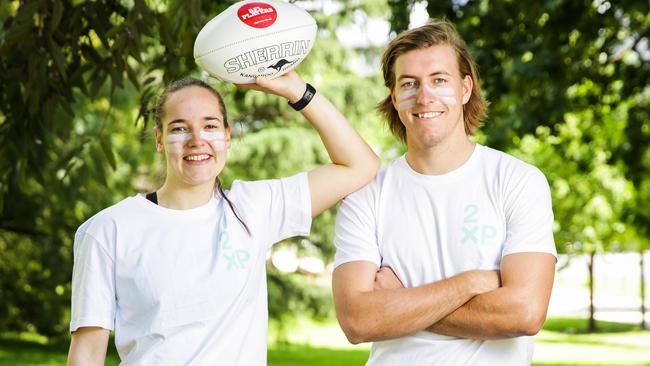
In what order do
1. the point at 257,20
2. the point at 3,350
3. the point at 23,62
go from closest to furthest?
the point at 257,20 → the point at 23,62 → the point at 3,350

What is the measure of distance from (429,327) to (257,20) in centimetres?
116

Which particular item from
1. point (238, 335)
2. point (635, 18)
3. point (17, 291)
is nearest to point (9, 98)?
point (238, 335)

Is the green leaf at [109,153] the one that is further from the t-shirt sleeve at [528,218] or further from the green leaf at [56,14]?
the t-shirt sleeve at [528,218]

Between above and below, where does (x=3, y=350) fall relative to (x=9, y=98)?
below

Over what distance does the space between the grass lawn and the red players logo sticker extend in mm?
12360


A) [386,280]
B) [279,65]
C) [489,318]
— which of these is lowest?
[489,318]

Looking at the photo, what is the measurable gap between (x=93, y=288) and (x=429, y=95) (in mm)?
1220

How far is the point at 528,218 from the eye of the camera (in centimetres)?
316

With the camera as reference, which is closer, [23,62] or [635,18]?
[23,62]

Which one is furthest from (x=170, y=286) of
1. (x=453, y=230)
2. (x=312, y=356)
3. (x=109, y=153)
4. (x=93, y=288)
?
(x=312, y=356)

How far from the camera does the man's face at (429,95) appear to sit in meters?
3.23

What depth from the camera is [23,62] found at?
4730mm

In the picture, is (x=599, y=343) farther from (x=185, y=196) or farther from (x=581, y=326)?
(x=185, y=196)

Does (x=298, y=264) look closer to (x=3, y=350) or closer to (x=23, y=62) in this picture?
(x=3, y=350)
